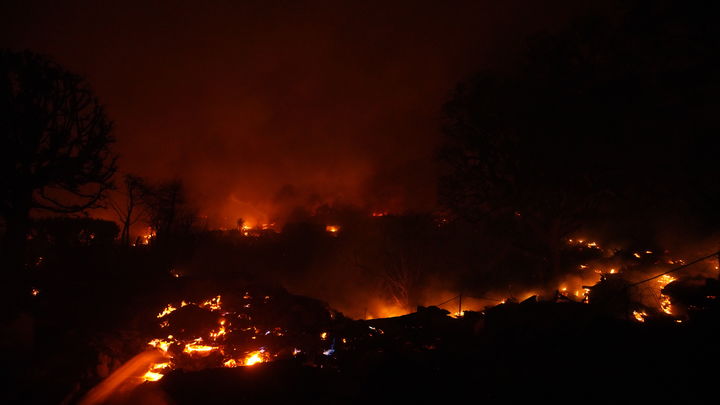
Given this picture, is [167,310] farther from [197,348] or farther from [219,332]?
[197,348]

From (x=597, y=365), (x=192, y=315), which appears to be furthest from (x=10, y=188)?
(x=597, y=365)

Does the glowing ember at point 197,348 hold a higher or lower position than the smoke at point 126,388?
higher

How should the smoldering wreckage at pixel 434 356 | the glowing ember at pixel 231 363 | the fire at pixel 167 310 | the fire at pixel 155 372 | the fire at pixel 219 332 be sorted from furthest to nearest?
the fire at pixel 167 310
the fire at pixel 219 332
the glowing ember at pixel 231 363
the fire at pixel 155 372
the smoldering wreckage at pixel 434 356

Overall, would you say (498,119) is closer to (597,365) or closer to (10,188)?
(597,365)

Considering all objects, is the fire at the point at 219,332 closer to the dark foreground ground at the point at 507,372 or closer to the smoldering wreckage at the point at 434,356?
the smoldering wreckage at the point at 434,356

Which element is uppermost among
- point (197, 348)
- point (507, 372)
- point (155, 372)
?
point (507, 372)

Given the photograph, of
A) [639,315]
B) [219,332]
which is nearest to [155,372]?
[219,332]

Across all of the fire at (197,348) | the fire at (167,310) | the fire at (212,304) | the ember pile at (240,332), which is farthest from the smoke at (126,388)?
the fire at (212,304)

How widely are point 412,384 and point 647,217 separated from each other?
25.2m

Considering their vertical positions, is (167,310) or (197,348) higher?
(167,310)

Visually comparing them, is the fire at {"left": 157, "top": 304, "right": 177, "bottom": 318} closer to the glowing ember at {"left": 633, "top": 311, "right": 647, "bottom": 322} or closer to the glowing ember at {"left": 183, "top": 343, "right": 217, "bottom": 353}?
the glowing ember at {"left": 183, "top": 343, "right": 217, "bottom": 353}

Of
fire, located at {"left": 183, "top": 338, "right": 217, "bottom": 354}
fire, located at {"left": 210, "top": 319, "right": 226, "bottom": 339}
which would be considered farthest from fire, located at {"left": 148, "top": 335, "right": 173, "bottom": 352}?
fire, located at {"left": 210, "top": 319, "right": 226, "bottom": 339}

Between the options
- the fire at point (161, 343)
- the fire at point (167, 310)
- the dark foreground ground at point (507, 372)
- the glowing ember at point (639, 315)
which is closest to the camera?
the dark foreground ground at point (507, 372)

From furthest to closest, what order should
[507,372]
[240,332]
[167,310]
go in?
[167,310] → [240,332] → [507,372]
